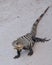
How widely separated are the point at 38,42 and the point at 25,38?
0.35 meters

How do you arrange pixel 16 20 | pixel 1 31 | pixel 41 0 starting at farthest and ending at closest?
pixel 41 0
pixel 16 20
pixel 1 31

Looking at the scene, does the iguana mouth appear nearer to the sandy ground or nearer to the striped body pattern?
the striped body pattern

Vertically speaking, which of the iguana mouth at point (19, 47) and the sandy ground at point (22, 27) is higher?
the iguana mouth at point (19, 47)

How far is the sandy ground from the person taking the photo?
173 inches

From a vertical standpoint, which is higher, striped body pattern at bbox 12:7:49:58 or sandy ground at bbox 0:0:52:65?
striped body pattern at bbox 12:7:49:58

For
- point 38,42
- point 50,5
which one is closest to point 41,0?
point 50,5

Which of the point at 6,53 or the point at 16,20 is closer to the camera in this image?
the point at 6,53

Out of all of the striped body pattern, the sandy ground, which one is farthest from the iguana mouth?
the sandy ground

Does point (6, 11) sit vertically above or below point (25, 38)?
below

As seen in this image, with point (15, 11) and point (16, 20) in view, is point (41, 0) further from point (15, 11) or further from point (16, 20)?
point (16, 20)

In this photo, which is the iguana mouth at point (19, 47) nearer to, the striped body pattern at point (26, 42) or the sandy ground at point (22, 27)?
the striped body pattern at point (26, 42)

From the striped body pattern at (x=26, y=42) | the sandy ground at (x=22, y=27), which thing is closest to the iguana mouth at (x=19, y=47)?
the striped body pattern at (x=26, y=42)

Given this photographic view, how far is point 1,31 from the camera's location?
548 centimetres

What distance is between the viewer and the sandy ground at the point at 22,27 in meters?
4.39
